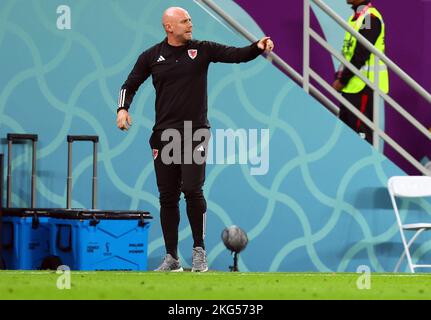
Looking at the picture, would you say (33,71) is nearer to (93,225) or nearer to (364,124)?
(93,225)

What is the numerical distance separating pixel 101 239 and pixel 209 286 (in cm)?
282

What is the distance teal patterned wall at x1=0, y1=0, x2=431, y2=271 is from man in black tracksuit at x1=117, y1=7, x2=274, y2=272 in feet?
6.78

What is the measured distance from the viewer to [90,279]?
22.5 feet

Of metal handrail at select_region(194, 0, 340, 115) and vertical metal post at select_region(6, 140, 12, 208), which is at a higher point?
metal handrail at select_region(194, 0, 340, 115)

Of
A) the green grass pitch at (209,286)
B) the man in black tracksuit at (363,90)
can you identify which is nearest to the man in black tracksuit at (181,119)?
the green grass pitch at (209,286)

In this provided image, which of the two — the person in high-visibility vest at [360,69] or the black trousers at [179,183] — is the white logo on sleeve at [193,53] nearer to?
the black trousers at [179,183]

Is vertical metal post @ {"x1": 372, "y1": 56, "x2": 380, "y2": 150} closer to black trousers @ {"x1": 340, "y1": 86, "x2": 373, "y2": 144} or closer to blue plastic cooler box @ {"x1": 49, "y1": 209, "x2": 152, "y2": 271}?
black trousers @ {"x1": 340, "y1": 86, "x2": 373, "y2": 144}

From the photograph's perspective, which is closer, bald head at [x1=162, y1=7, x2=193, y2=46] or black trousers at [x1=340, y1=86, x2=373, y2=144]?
bald head at [x1=162, y1=7, x2=193, y2=46]

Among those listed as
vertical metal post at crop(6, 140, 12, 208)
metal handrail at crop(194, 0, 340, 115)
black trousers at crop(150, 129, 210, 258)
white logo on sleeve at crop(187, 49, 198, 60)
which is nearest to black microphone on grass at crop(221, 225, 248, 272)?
black trousers at crop(150, 129, 210, 258)

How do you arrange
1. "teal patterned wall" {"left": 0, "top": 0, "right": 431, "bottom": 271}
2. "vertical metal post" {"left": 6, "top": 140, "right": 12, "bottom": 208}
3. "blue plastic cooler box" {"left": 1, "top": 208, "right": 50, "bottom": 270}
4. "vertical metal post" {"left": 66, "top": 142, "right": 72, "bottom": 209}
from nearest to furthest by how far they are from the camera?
"blue plastic cooler box" {"left": 1, "top": 208, "right": 50, "bottom": 270} < "vertical metal post" {"left": 66, "top": 142, "right": 72, "bottom": 209} < "vertical metal post" {"left": 6, "top": 140, "right": 12, "bottom": 208} < "teal patterned wall" {"left": 0, "top": 0, "right": 431, "bottom": 271}

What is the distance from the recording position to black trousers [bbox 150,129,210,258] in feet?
25.4

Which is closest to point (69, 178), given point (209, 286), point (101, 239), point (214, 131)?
point (101, 239)
